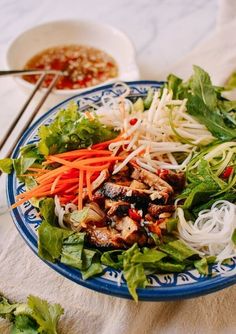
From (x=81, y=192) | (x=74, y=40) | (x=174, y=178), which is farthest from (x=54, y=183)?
(x=74, y=40)

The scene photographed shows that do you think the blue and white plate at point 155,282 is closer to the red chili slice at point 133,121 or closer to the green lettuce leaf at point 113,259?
the green lettuce leaf at point 113,259

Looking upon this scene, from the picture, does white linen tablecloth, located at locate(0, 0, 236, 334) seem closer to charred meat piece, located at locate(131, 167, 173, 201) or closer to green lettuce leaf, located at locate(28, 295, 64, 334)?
green lettuce leaf, located at locate(28, 295, 64, 334)

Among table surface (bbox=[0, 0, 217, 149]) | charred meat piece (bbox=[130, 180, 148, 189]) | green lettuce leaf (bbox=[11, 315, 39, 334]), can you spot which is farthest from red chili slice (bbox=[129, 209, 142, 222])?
table surface (bbox=[0, 0, 217, 149])

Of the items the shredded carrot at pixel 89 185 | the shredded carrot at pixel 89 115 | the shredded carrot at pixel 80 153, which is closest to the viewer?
the shredded carrot at pixel 89 185

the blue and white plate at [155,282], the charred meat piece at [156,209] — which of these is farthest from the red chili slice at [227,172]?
the blue and white plate at [155,282]

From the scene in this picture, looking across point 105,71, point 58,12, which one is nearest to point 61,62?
point 105,71
